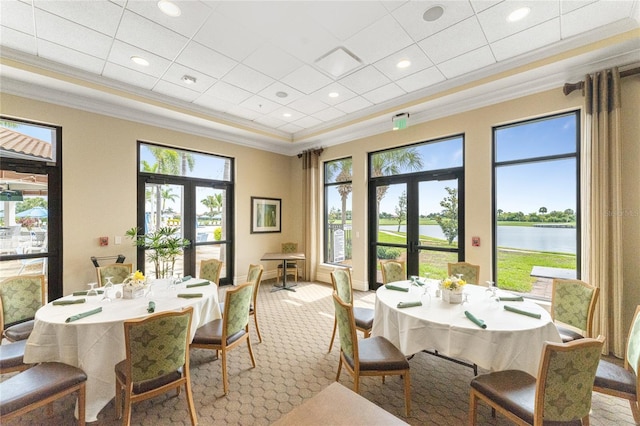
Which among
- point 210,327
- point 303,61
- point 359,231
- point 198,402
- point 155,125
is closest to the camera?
point 198,402

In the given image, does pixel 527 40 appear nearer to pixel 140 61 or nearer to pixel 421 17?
pixel 421 17

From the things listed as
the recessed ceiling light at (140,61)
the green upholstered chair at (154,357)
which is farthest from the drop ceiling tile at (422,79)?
the green upholstered chair at (154,357)

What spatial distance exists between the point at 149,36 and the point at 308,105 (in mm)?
2586

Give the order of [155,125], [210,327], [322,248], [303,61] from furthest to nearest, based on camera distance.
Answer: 1. [322,248]
2. [155,125]
3. [303,61]
4. [210,327]

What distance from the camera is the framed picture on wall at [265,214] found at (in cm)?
674

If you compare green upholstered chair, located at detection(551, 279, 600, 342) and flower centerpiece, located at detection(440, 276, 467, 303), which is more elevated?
flower centerpiece, located at detection(440, 276, 467, 303)

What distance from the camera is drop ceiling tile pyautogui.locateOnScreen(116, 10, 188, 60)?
112 inches

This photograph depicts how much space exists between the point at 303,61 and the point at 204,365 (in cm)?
394

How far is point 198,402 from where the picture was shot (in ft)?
7.89

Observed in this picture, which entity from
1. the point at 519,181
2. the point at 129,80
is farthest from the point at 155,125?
the point at 519,181

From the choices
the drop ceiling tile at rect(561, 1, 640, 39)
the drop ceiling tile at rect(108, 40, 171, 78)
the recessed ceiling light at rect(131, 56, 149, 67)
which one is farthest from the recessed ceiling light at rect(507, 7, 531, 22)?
the recessed ceiling light at rect(131, 56, 149, 67)

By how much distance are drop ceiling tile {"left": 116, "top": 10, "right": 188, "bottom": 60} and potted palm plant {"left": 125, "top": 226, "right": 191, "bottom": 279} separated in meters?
2.98

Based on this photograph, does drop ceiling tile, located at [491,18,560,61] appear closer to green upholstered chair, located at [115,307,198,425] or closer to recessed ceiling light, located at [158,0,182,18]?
recessed ceiling light, located at [158,0,182,18]

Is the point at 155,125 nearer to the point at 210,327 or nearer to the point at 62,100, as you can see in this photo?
the point at 62,100
